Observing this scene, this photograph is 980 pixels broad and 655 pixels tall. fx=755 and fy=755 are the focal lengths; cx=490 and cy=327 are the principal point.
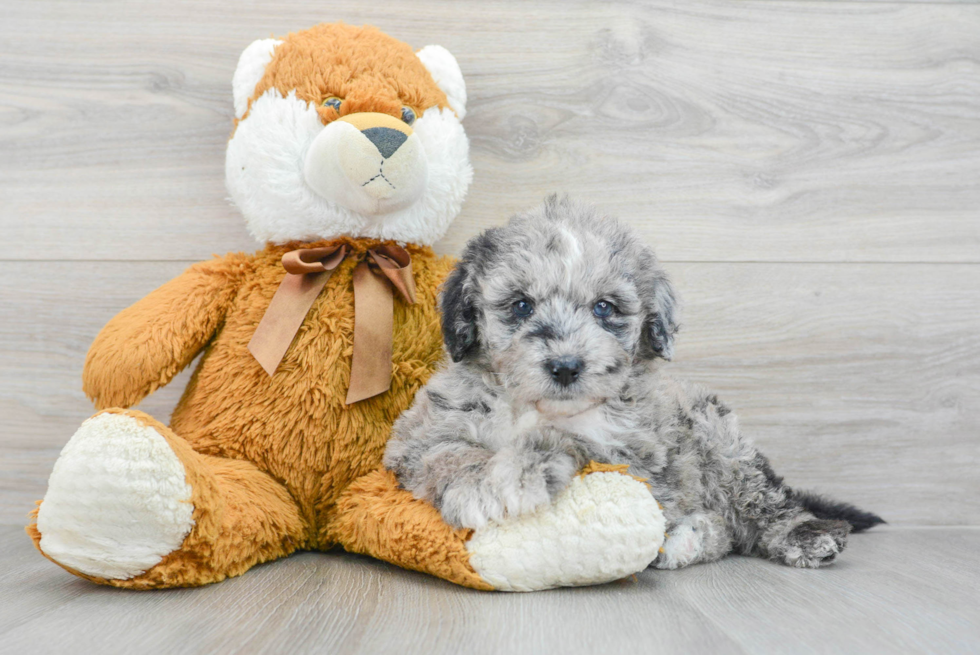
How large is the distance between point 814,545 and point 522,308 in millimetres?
867

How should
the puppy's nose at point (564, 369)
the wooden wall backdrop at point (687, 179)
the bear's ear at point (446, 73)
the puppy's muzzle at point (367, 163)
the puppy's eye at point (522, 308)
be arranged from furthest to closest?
1. the wooden wall backdrop at point (687, 179)
2. the bear's ear at point (446, 73)
3. the puppy's muzzle at point (367, 163)
4. the puppy's eye at point (522, 308)
5. the puppy's nose at point (564, 369)

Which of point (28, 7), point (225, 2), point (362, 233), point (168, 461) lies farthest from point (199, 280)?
point (28, 7)

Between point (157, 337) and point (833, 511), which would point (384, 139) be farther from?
point (833, 511)

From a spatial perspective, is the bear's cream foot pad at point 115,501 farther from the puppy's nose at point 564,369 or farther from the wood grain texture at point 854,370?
the wood grain texture at point 854,370

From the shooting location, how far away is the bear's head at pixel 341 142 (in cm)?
163

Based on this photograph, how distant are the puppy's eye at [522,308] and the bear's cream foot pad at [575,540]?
13.7 inches

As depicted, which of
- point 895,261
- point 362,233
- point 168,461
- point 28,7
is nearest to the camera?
point 168,461

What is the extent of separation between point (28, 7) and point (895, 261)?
2.58 m

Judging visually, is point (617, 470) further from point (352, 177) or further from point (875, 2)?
point (875, 2)

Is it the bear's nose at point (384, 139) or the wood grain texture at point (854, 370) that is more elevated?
the bear's nose at point (384, 139)

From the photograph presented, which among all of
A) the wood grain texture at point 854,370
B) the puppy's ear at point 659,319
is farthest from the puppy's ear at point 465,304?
the wood grain texture at point 854,370

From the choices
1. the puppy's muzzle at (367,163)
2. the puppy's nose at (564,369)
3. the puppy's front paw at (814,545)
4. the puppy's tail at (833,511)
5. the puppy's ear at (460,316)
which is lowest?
the puppy's front paw at (814,545)

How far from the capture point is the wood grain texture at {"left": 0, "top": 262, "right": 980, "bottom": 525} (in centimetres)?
221

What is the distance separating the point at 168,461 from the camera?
4.36 ft
